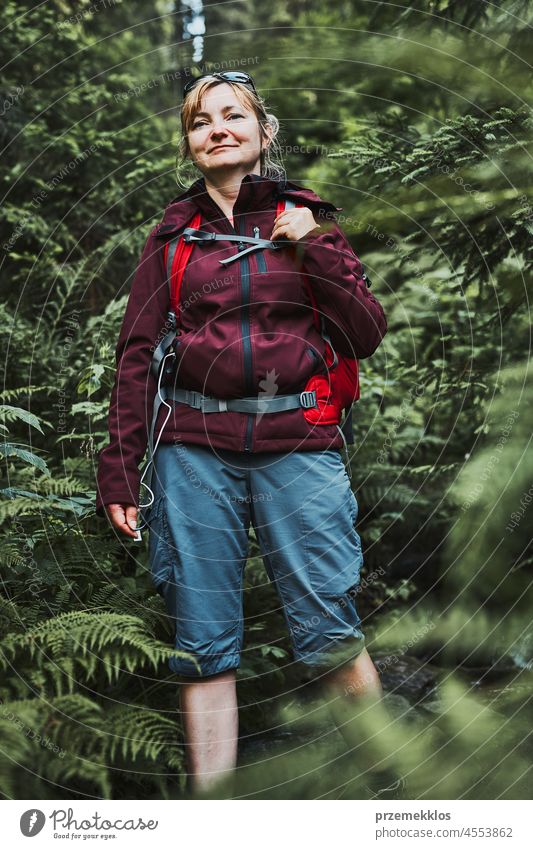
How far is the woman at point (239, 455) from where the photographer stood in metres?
2.92

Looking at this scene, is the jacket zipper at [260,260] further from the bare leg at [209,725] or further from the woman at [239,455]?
the bare leg at [209,725]

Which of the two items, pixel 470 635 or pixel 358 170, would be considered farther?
pixel 358 170

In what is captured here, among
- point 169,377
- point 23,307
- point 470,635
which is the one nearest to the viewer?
point 470,635

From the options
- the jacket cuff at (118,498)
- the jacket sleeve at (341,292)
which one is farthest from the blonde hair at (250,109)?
the jacket cuff at (118,498)

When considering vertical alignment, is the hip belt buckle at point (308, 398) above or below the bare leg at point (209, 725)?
above

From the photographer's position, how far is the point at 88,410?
4.22m

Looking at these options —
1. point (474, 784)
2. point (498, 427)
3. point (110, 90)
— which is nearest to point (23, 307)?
point (110, 90)

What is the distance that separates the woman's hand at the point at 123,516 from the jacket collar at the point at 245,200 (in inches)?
45.7

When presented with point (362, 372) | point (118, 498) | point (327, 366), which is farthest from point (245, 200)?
point (362, 372)

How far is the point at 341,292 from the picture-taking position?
2879mm
